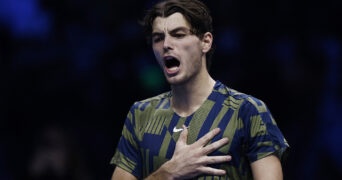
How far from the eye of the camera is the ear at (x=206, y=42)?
4.16m

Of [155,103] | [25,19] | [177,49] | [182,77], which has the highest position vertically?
[25,19]

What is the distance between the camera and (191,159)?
3832 mm

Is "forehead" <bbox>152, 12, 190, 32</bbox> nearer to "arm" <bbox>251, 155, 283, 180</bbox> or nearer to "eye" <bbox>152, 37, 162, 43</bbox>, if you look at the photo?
"eye" <bbox>152, 37, 162, 43</bbox>

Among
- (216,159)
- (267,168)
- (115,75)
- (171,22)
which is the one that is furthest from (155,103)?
(115,75)

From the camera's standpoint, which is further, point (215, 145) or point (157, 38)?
point (157, 38)

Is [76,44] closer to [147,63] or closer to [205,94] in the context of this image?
[147,63]

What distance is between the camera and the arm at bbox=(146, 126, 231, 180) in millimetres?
3779

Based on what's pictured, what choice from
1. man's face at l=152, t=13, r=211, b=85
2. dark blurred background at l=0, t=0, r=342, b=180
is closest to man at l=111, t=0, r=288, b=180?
man's face at l=152, t=13, r=211, b=85

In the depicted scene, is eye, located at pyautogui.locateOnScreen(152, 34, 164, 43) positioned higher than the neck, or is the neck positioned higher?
eye, located at pyautogui.locateOnScreen(152, 34, 164, 43)

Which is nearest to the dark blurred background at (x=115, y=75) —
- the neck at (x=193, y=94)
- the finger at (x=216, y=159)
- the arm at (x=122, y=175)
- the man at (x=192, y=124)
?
the arm at (x=122, y=175)

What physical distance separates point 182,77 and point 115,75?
10.2ft

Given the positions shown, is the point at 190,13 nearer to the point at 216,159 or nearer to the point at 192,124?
the point at 192,124

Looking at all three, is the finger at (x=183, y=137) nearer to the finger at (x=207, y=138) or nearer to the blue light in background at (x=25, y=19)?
the finger at (x=207, y=138)

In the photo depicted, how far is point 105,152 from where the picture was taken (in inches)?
267
